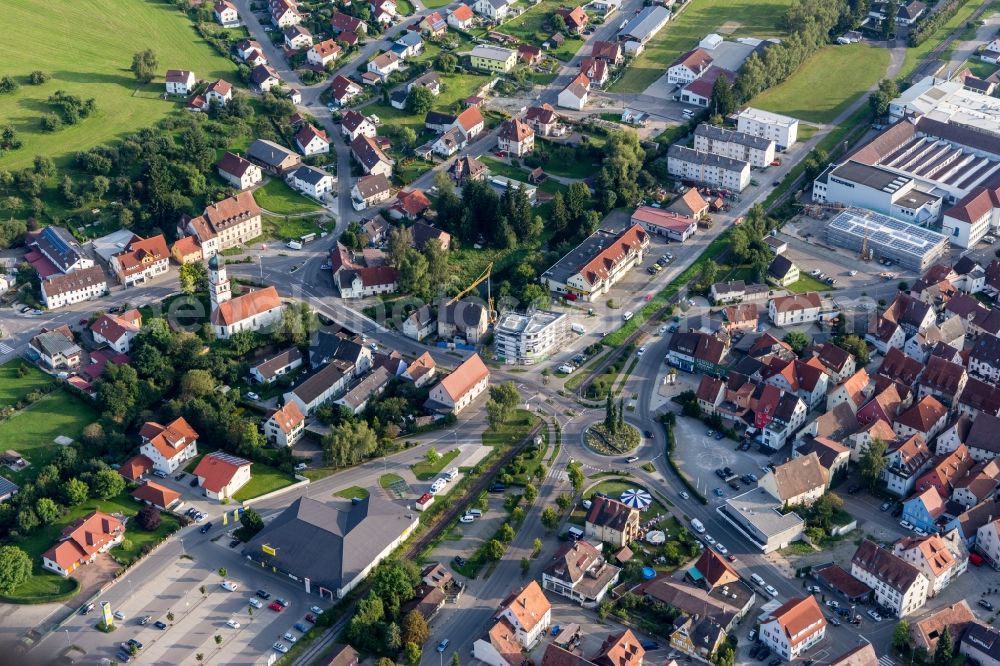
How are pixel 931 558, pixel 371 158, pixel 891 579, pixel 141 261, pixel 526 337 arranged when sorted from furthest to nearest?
pixel 371 158 < pixel 141 261 < pixel 526 337 < pixel 931 558 < pixel 891 579

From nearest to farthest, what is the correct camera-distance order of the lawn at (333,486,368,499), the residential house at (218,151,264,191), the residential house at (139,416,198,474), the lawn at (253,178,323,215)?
the lawn at (333,486,368,499), the residential house at (139,416,198,474), the lawn at (253,178,323,215), the residential house at (218,151,264,191)

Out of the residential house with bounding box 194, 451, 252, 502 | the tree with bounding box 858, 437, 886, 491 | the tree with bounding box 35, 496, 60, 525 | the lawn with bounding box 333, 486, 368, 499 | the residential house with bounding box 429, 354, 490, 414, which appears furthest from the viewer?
the residential house with bounding box 429, 354, 490, 414

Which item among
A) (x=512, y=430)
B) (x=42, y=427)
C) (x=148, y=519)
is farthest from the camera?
(x=512, y=430)

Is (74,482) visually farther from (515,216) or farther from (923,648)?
(923,648)

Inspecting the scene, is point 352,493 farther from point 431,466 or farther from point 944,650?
point 944,650

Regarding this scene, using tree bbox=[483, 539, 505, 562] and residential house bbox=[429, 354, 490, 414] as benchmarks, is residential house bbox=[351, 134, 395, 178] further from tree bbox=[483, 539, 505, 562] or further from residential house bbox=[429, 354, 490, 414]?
tree bbox=[483, 539, 505, 562]

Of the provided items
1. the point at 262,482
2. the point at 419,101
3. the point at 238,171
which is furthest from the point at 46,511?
the point at 419,101

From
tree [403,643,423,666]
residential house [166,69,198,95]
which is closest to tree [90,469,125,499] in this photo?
tree [403,643,423,666]
